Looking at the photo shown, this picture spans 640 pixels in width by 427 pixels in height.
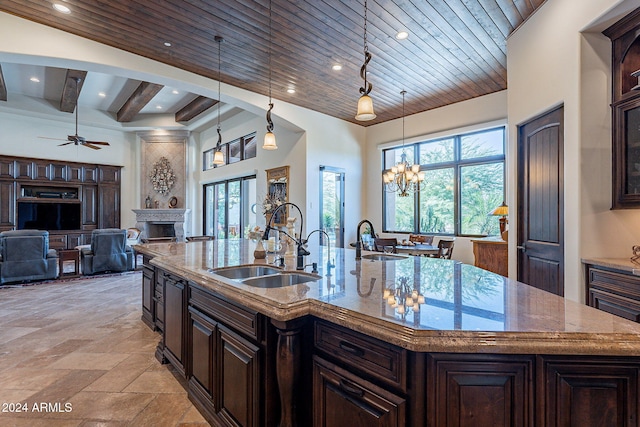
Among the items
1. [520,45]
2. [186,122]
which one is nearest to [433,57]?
[520,45]

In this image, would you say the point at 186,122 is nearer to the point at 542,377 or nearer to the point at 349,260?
the point at 349,260

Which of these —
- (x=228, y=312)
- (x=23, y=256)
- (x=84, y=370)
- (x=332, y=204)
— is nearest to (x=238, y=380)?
(x=228, y=312)

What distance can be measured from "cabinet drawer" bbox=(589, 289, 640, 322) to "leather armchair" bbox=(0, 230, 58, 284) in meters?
7.99

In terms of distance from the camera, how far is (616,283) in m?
2.33

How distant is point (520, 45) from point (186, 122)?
8.78 metres

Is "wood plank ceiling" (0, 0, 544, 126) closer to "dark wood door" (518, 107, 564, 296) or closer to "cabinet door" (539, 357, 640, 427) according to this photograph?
"dark wood door" (518, 107, 564, 296)

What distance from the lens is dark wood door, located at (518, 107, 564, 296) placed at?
2979mm

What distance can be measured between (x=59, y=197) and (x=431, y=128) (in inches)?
405

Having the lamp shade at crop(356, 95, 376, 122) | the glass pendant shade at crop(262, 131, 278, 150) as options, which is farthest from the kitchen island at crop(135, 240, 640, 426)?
the glass pendant shade at crop(262, 131, 278, 150)

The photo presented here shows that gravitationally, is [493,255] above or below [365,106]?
below

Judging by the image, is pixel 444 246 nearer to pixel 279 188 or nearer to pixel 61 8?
pixel 279 188

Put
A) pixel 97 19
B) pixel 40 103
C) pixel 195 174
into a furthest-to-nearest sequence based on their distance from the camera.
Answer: pixel 195 174 → pixel 40 103 → pixel 97 19

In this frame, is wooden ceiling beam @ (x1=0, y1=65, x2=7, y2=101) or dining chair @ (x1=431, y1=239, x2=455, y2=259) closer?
dining chair @ (x1=431, y1=239, x2=455, y2=259)

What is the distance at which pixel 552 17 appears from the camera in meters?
3.08
